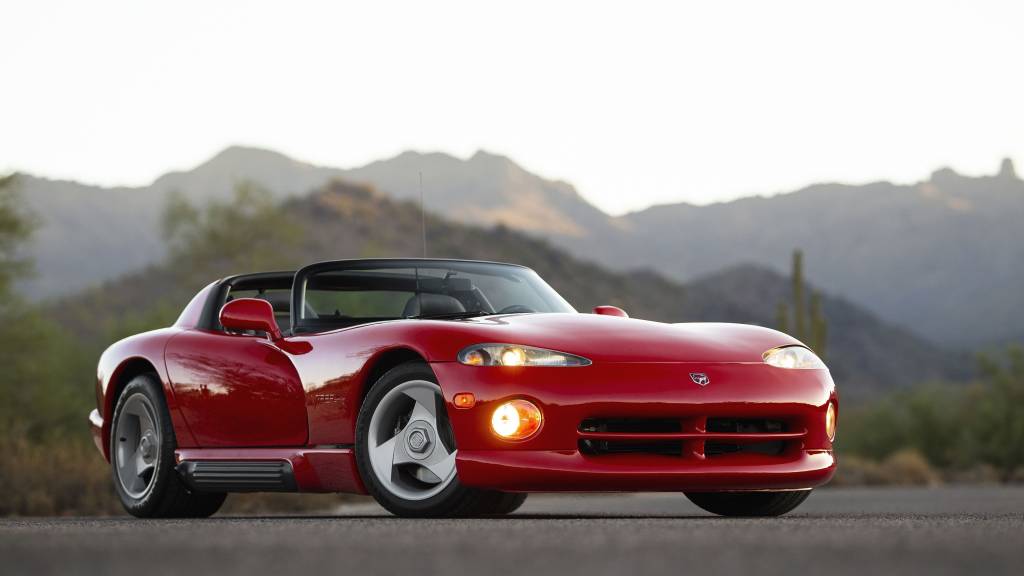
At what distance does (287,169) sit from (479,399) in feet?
483

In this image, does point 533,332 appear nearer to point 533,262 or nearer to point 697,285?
point 533,262

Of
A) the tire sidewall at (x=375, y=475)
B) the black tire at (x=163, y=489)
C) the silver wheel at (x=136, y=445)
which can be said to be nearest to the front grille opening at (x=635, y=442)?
the tire sidewall at (x=375, y=475)

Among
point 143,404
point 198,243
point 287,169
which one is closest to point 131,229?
point 287,169

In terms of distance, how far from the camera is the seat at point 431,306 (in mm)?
8180

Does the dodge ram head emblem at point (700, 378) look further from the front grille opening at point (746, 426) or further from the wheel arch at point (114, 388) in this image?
the wheel arch at point (114, 388)

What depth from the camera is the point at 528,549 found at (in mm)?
4762

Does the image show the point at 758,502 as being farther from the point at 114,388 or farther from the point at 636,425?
the point at 114,388

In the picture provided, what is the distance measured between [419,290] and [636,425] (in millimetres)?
1815

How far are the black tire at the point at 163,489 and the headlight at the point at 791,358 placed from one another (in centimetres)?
342

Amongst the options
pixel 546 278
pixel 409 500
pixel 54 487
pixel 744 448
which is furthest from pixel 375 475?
pixel 546 278

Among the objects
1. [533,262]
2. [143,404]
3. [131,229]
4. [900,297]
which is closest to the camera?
[143,404]

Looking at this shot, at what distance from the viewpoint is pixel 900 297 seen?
127688mm

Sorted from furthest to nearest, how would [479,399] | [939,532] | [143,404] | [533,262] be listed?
[533,262] → [143,404] → [479,399] → [939,532]

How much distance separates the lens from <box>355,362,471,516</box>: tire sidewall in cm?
703
